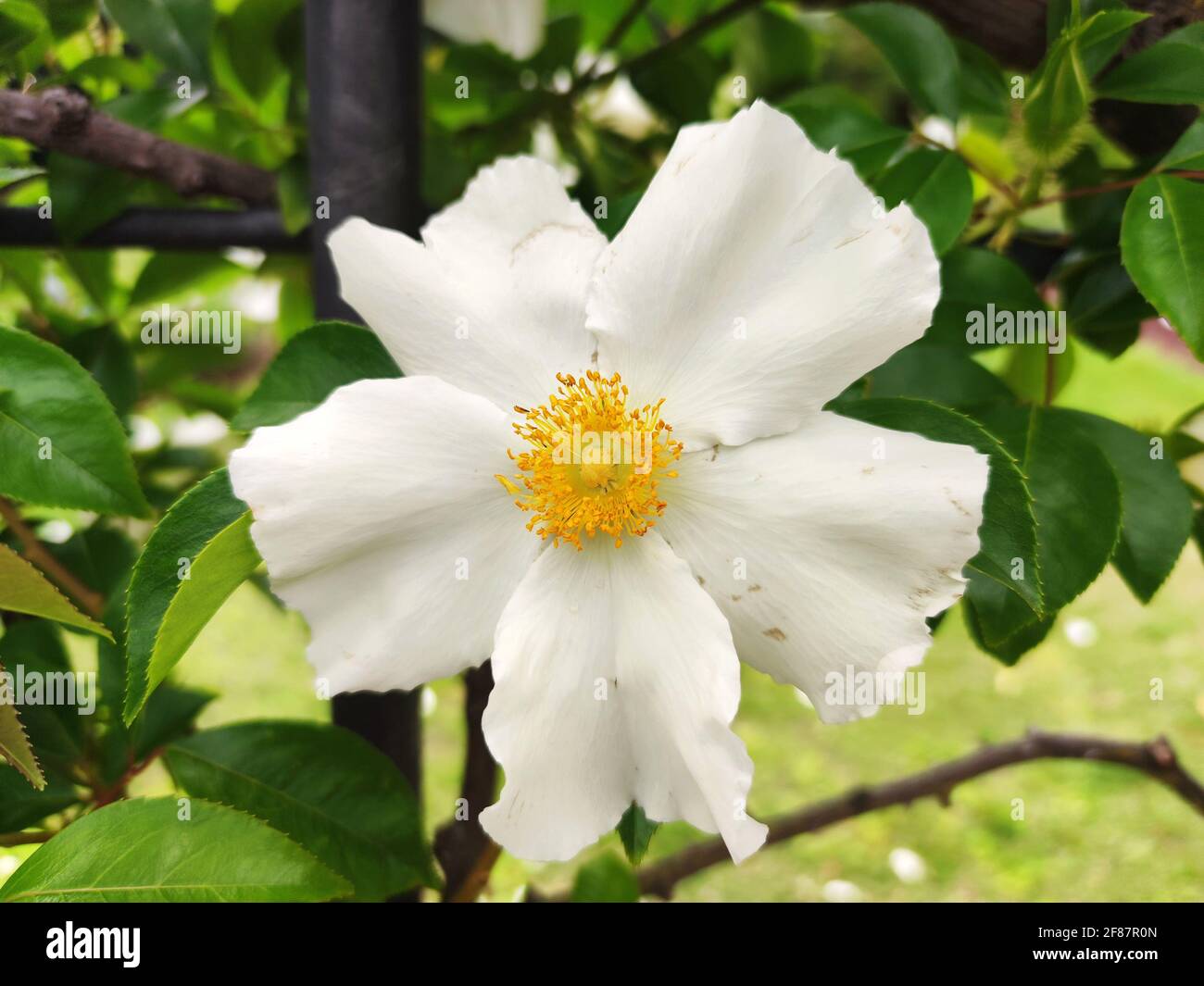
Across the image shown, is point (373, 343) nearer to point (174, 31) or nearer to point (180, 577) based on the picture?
point (180, 577)

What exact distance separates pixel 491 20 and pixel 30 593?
0.71 meters

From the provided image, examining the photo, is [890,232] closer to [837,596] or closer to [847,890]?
[837,596]

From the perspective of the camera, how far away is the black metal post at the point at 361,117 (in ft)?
1.65

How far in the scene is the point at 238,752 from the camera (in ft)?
1.78

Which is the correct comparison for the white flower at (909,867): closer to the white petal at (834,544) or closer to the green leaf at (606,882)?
the green leaf at (606,882)

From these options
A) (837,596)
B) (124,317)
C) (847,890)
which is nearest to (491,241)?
(837,596)

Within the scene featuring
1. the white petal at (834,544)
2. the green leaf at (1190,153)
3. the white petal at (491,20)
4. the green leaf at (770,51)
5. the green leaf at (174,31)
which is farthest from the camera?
the white petal at (491,20)

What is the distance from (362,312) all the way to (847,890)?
2.60ft

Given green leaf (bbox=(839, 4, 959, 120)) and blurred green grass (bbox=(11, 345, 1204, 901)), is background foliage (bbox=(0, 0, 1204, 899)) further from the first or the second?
blurred green grass (bbox=(11, 345, 1204, 901))

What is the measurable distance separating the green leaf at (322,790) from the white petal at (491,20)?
23.0 inches

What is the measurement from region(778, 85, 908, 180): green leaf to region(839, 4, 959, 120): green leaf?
0.10 feet
